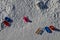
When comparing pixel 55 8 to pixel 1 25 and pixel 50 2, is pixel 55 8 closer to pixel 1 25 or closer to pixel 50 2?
pixel 50 2

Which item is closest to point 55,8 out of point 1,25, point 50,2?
point 50,2

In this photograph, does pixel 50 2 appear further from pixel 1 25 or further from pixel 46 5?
pixel 1 25

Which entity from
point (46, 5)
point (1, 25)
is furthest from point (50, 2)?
point (1, 25)
